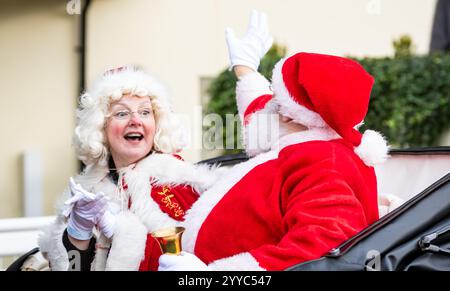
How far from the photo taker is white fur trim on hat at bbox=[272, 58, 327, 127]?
8.93ft

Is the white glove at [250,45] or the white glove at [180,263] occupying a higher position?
the white glove at [250,45]

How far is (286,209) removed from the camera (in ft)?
8.52

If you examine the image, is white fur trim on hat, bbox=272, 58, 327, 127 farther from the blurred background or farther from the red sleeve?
the blurred background

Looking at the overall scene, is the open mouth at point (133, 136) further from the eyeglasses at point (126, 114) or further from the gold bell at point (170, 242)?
the gold bell at point (170, 242)

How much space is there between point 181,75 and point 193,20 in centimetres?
45

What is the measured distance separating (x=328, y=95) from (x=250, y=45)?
80 centimetres

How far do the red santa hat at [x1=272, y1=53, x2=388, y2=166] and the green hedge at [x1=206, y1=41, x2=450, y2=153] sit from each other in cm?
372

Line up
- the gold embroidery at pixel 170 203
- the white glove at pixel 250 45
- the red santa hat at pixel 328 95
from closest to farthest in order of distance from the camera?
the red santa hat at pixel 328 95, the gold embroidery at pixel 170 203, the white glove at pixel 250 45

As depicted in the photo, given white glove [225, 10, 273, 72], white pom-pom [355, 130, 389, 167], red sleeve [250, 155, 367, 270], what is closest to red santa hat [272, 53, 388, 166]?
white pom-pom [355, 130, 389, 167]

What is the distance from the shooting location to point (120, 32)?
648cm

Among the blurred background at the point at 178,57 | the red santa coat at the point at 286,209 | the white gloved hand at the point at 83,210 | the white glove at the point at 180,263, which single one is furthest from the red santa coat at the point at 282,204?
the blurred background at the point at 178,57

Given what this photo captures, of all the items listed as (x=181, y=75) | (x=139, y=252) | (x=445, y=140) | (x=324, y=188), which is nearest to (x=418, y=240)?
(x=324, y=188)

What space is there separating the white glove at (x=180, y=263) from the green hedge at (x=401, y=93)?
13.5 ft

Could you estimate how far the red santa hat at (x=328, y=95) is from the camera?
2643 mm
